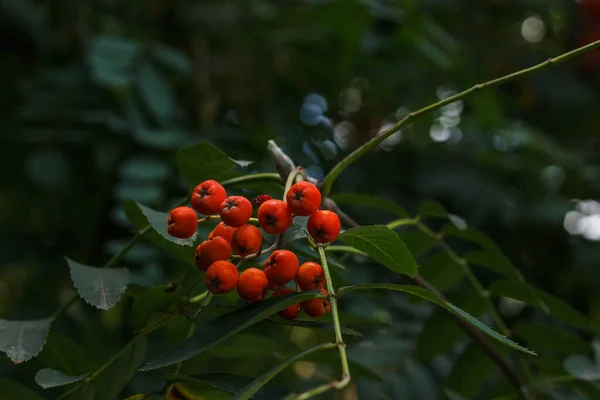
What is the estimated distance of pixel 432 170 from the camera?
171 cm

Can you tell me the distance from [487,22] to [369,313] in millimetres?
1164

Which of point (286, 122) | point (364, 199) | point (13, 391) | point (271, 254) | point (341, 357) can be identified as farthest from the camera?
point (286, 122)

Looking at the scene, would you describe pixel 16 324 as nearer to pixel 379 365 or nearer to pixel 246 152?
pixel 379 365

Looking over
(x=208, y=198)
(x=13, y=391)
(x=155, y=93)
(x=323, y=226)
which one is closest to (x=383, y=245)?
(x=323, y=226)

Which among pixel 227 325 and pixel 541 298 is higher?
pixel 227 325

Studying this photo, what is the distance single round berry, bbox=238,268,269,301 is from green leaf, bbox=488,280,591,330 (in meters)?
0.45

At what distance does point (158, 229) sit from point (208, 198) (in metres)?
0.07

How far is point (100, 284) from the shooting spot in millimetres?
678

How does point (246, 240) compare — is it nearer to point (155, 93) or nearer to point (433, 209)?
point (433, 209)

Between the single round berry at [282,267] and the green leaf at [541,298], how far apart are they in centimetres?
43

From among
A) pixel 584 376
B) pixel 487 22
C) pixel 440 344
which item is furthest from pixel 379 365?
pixel 487 22

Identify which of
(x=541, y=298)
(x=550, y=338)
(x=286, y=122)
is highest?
(x=541, y=298)

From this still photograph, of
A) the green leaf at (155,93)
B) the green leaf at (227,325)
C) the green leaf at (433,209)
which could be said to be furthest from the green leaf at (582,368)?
the green leaf at (155,93)

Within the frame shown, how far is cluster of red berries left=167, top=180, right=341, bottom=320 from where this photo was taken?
23.0 inches
